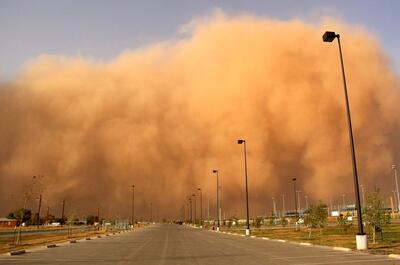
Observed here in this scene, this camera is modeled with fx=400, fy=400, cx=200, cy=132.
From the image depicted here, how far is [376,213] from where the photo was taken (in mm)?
25609

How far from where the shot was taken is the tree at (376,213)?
2552cm

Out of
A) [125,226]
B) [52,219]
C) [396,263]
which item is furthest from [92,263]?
[52,219]

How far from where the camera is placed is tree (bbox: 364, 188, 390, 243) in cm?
2552

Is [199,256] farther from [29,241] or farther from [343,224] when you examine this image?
[343,224]

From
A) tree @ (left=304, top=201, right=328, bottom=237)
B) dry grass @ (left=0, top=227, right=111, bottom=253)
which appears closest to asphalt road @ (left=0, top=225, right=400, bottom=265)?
dry grass @ (left=0, top=227, right=111, bottom=253)

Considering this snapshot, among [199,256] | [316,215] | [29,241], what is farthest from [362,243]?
[29,241]

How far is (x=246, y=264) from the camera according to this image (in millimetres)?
14102

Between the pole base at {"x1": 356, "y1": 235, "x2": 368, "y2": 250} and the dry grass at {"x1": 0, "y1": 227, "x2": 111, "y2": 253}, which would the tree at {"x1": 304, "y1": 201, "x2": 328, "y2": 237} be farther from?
the dry grass at {"x1": 0, "y1": 227, "x2": 111, "y2": 253}

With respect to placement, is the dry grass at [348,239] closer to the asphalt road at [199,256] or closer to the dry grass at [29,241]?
the asphalt road at [199,256]

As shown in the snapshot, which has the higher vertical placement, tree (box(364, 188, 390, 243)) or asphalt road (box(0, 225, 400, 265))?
tree (box(364, 188, 390, 243))

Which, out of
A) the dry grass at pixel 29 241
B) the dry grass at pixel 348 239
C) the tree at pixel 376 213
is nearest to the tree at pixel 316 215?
the dry grass at pixel 348 239

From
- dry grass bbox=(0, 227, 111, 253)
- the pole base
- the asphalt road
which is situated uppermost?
the pole base

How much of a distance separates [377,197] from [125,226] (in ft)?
198

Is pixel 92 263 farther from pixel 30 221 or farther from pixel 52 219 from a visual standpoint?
pixel 52 219
